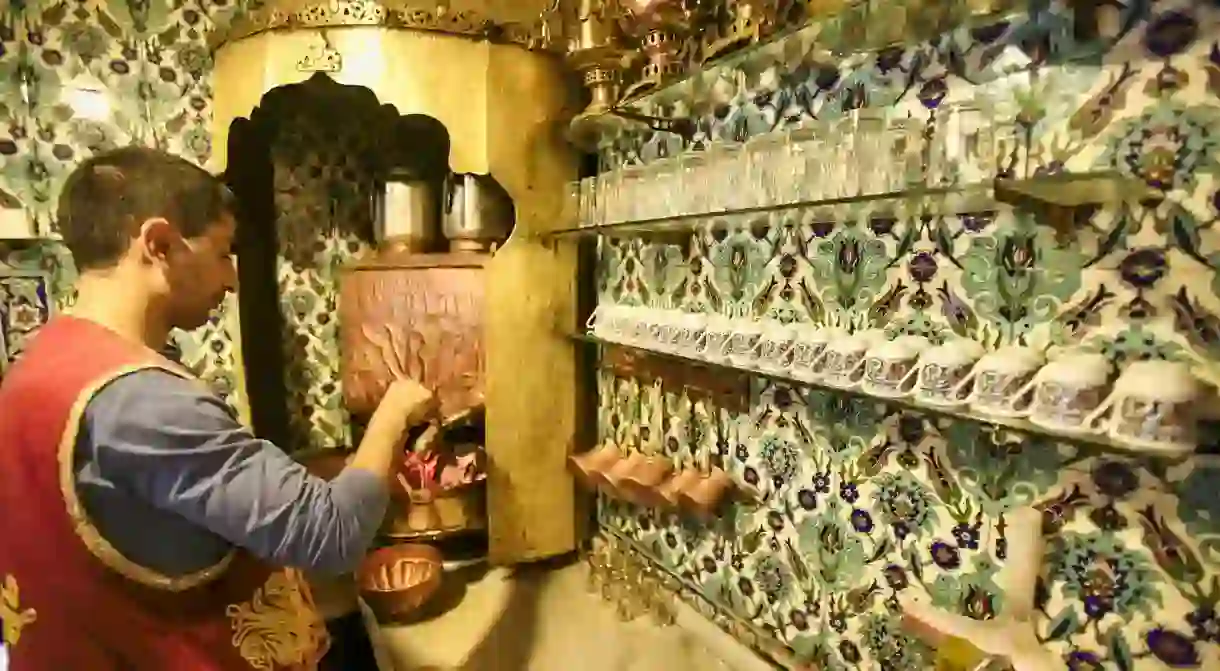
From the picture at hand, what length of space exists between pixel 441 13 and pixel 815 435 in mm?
1146

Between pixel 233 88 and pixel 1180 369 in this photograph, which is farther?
pixel 233 88

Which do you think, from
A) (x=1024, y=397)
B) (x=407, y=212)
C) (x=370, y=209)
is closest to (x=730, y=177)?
(x=1024, y=397)

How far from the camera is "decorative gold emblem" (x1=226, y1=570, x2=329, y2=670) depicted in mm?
1176

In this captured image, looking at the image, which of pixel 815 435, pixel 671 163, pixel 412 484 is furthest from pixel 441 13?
pixel 815 435

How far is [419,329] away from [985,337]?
1293mm

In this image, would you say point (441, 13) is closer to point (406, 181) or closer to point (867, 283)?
point (406, 181)

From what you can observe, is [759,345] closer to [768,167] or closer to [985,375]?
[768,167]

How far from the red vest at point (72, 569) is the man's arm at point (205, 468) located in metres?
0.04

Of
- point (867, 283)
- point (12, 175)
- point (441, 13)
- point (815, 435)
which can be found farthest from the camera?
point (12, 175)

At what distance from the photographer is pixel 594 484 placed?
1865 mm

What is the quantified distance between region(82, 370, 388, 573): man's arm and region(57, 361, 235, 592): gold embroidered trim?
0.04 ft

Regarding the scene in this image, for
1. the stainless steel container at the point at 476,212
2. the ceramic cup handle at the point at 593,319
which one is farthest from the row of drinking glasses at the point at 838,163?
the stainless steel container at the point at 476,212

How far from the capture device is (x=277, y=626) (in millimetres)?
1209

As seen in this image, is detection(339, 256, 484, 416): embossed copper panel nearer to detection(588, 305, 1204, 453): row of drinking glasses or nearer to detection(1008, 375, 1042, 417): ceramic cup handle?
detection(588, 305, 1204, 453): row of drinking glasses
